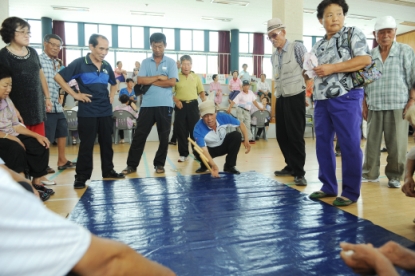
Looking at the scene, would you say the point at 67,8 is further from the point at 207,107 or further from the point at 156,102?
the point at 207,107

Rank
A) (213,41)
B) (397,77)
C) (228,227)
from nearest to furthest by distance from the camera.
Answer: (228,227), (397,77), (213,41)

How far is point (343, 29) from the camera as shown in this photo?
2.53 meters

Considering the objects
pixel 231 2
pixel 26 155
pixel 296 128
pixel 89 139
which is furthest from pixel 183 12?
pixel 26 155

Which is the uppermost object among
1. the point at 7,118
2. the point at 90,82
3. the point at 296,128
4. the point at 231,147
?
the point at 90,82

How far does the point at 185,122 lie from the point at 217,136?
1.11 metres

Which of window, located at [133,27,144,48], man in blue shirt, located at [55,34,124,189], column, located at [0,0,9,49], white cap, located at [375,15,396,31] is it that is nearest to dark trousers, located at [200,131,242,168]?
man in blue shirt, located at [55,34,124,189]

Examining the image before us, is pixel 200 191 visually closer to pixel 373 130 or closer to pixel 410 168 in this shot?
pixel 410 168

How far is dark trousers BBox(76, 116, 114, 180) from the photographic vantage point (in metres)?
3.31

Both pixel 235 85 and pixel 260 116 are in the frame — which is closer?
pixel 260 116

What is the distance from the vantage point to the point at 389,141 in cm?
329

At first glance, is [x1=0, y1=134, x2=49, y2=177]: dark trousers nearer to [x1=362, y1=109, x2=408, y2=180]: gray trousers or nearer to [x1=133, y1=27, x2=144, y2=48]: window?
[x1=362, y1=109, x2=408, y2=180]: gray trousers

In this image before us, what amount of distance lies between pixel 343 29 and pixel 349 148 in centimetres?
94

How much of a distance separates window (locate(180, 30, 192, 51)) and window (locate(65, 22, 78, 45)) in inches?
176

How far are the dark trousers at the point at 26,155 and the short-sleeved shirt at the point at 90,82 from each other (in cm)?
67
